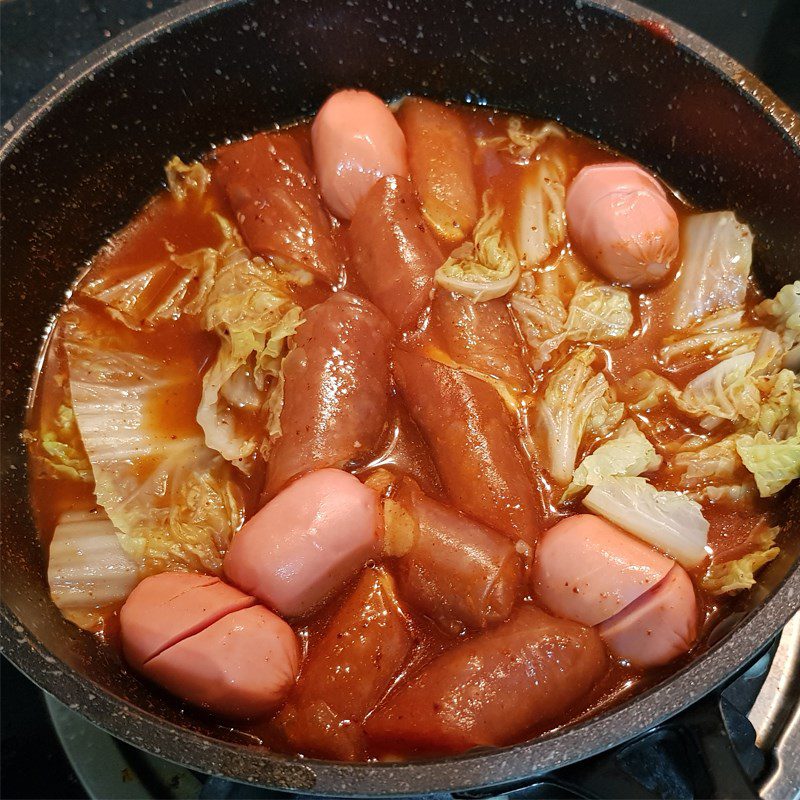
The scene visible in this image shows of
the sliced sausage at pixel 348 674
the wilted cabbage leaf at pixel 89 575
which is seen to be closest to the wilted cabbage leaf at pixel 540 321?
the sliced sausage at pixel 348 674

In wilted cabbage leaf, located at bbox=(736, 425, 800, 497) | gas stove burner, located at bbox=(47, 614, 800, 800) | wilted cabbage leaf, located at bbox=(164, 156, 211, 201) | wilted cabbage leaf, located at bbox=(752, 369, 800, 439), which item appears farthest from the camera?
wilted cabbage leaf, located at bbox=(164, 156, 211, 201)

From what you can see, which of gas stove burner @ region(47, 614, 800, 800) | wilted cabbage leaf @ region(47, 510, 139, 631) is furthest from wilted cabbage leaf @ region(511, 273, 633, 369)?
wilted cabbage leaf @ region(47, 510, 139, 631)

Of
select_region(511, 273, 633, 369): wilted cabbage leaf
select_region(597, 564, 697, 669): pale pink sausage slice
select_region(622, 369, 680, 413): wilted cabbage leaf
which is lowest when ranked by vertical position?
select_region(597, 564, 697, 669): pale pink sausage slice

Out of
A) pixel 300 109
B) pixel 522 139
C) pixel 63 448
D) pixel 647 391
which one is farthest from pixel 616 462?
pixel 300 109

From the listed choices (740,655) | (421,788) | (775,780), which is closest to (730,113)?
(740,655)

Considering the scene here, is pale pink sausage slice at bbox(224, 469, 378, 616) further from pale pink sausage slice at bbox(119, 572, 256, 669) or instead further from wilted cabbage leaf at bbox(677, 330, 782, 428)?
wilted cabbage leaf at bbox(677, 330, 782, 428)

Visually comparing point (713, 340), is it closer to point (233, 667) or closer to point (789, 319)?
point (789, 319)

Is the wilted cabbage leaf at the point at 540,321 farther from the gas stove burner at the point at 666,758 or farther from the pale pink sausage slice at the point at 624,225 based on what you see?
the gas stove burner at the point at 666,758
